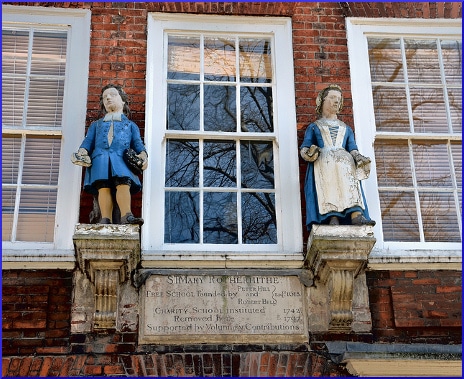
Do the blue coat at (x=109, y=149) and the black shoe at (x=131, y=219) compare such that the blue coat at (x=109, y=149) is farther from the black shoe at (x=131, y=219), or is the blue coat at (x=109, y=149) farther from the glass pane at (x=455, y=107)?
the glass pane at (x=455, y=107)

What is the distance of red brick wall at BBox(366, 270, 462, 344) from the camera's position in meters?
7.52

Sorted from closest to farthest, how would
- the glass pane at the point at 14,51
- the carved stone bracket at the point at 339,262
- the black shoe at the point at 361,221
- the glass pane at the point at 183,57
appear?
1. the carved stone bracket at the point at 339,262
2. the black shoe at the point at 361,221
3. the glass pane at the point at 14,51
4. the glass pane at the point at 183,57

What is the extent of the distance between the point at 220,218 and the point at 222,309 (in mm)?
1047

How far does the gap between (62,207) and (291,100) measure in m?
2.54

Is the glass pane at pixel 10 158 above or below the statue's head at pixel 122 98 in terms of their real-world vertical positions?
below

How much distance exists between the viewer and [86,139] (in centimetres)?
783

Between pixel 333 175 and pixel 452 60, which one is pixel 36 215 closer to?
pixel 333 175

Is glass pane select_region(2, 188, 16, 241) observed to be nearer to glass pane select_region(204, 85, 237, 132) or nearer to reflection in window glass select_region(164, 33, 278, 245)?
reflection in window glass select_region(164, 33, 278, 245)

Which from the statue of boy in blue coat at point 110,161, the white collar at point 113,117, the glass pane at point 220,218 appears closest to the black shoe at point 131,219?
the statue of boy in blue coat at point 110,161

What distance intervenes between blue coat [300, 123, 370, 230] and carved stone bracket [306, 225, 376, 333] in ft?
0.73

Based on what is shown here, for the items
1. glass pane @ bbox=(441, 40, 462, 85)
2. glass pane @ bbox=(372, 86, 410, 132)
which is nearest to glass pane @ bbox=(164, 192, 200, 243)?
glass pane @ bbox=(372, 86, 410, 132)

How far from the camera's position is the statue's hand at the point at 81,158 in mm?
7539

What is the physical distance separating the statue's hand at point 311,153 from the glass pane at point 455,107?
188cm

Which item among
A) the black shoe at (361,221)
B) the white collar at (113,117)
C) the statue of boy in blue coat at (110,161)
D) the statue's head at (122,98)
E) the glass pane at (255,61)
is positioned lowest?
→ the black shoe at (361,221)
